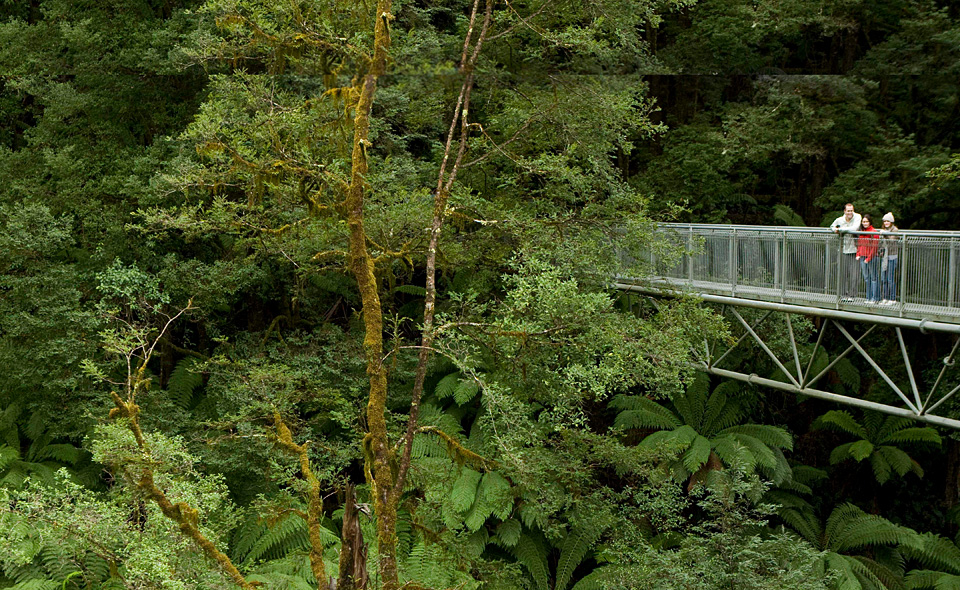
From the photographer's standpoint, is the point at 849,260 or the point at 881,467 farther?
the point at 881,467

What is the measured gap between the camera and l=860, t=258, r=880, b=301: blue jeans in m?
9.41

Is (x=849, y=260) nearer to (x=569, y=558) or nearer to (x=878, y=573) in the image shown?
(x=569, y=558)

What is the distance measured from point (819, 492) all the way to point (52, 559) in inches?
554

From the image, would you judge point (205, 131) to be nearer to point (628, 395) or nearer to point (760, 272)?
point (760, 272)

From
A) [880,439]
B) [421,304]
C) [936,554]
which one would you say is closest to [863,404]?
[936,554]

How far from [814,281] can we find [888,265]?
1108 millimetres

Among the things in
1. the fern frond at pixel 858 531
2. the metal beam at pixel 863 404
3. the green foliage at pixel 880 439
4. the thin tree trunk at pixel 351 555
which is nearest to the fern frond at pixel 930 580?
the fern frond at pixel 858 531

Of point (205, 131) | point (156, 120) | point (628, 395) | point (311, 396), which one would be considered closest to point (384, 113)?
point (205, 131)

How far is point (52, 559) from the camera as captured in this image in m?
9.85

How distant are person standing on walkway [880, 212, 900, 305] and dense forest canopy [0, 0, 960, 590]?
2.89 ft

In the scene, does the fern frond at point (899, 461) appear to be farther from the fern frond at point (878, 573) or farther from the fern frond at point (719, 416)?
the fern frond at point (719, 416)

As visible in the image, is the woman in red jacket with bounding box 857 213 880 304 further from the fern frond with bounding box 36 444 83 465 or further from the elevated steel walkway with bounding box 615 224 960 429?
the fern frond with bounding box 36 444 83 465

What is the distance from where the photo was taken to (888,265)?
926cm

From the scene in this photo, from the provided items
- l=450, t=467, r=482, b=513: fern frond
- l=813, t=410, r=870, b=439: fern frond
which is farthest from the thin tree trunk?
l=813, t=410, r=870, b=439: fern frond
